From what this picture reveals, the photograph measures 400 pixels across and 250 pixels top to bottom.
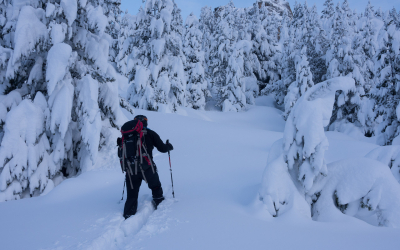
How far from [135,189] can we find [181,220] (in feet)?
3.96

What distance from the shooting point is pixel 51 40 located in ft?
22.6

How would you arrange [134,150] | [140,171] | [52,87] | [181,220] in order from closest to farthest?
[181,220]
[134,150]
[140,171]
[52,87]

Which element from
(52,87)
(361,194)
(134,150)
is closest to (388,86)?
(361,194)

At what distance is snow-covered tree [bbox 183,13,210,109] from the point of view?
27.5m

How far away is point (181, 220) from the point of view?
155 inches

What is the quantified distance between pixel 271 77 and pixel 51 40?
3226 centimetres

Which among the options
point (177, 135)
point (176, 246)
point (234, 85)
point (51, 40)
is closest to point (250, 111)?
point (234, 85)

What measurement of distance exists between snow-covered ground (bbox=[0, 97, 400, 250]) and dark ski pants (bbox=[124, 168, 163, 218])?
170mm

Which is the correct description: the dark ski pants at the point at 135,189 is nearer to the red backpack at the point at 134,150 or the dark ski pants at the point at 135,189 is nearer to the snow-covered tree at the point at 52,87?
the red backpack at the point at 134,150

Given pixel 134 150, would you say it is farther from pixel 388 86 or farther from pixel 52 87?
pixel 388 86

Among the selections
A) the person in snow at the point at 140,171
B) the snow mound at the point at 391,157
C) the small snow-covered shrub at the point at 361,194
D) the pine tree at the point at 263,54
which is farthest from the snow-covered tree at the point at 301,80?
the person in snow at the point at 140,171

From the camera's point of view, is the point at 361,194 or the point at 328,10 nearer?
the point at 361,194

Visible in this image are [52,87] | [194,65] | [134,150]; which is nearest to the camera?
[134,150]

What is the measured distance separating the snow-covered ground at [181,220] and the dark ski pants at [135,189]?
170 mm
